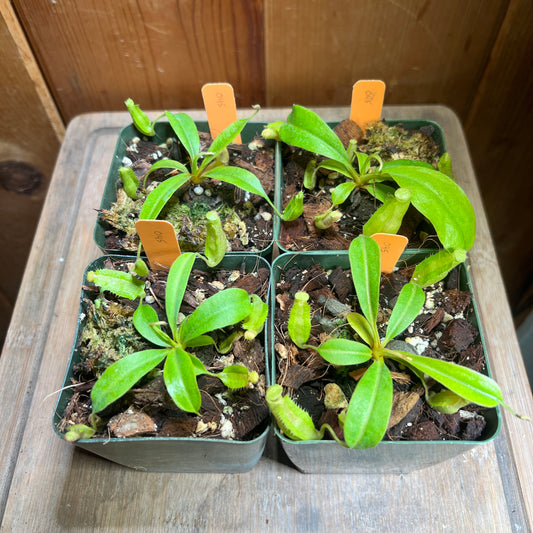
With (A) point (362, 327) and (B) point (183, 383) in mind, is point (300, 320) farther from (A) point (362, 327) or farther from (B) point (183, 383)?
(B) point (183, 383)

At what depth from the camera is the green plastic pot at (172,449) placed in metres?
0.77

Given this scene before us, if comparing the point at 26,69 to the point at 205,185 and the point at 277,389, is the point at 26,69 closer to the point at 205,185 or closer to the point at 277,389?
the point at 205,185

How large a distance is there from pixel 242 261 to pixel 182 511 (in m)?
0.50

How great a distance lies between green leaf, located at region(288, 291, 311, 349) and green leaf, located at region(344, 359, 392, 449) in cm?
14

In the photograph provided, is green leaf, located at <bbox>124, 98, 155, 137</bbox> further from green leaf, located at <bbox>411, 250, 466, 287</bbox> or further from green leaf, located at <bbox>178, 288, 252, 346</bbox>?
green leaf, located at <bbox>411, 250, 466, 287</bbox>

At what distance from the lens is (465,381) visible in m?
0.77

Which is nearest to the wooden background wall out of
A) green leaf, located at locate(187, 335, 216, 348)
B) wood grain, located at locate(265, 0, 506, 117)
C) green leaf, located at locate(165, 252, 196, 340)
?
wood grain, located at locate(265, 0, 506, 117)

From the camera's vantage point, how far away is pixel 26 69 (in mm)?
1348

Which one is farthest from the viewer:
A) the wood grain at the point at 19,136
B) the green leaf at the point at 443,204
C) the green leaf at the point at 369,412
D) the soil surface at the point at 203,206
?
the wood grain at the point at 19,136

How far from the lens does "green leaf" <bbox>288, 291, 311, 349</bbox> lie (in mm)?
820

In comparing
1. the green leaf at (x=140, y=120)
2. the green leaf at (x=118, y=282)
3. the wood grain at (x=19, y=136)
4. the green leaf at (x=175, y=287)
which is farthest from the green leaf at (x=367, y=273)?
the wood grain at (x=19, y=136)

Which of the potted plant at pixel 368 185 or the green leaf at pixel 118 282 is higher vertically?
the potted plant at pixel 368 185

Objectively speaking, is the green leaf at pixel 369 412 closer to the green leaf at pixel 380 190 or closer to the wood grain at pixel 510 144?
the green leaf at pixel 380 190

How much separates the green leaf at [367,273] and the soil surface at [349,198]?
155mm
